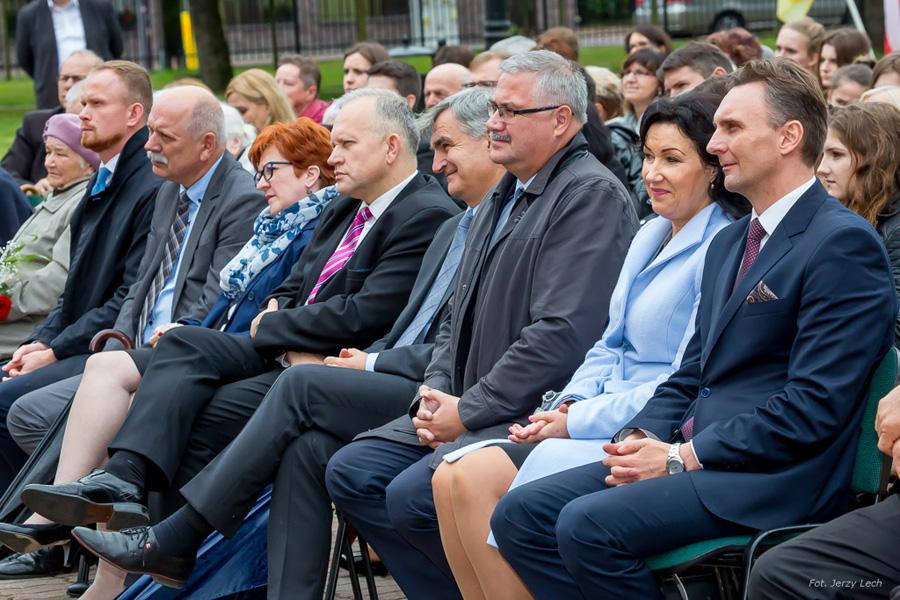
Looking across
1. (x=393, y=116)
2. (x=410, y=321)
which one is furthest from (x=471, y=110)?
(x=410, y=321)

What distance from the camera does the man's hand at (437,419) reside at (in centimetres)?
484

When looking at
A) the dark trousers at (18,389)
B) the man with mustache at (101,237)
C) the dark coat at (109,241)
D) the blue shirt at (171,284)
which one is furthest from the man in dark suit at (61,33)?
the dark trousers at (18,389)

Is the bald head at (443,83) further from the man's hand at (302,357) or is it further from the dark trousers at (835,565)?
the dark trousers at (835,565)

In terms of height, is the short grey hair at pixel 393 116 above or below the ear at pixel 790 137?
below

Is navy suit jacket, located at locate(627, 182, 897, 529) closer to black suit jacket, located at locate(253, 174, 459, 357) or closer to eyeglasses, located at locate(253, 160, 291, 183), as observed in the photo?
black suit jacket, located at locate(253, 174, 459, 357)

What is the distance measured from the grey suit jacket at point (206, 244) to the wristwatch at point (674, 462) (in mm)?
3081

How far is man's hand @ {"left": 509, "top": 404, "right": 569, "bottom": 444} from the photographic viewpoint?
14.7 ft

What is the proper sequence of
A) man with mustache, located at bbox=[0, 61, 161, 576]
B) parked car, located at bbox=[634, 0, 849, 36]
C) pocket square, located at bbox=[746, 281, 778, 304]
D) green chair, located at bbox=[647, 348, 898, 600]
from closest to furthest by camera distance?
green chair, located at bbox=[647, 348, 898, 600]
pocket square, located at bbox=[746, 281, 778, 304]
man with mustache, located at bbox=[0, 61, 161, 576]
parked car, located at bbox=[634, 0, 849, 36]

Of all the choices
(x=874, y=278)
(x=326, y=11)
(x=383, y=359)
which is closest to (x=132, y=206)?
(x=383, y=359)

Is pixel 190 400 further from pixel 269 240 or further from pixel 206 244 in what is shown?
Answer: pixel 206 244

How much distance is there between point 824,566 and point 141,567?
8.50ft

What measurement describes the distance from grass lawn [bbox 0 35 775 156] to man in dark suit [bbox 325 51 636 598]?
16.7 m

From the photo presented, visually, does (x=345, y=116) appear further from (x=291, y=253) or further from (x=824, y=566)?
(x=824, y=566)

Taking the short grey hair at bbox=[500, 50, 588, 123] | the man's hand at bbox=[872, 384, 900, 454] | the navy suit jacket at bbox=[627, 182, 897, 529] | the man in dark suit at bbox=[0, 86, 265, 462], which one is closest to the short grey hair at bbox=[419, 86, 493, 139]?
the short grey hair at bbox=[500, 50, 588, 123]
